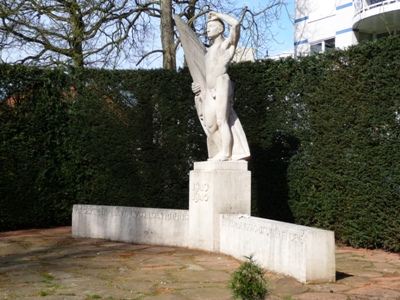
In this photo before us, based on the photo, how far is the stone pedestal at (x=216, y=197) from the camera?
8.17 metres

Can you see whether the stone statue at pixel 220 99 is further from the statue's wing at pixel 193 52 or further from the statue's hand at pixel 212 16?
the statue's wing at pixel 193 52

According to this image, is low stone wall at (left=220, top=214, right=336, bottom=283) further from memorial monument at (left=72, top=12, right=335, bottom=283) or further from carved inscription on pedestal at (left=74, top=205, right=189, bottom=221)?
carved inscription on pedestal at (left=74, top=205, right=189, bottom=221)

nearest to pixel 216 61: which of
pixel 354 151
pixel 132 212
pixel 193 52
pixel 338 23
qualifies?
pixel 193 52

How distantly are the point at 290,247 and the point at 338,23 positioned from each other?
47.7 feet

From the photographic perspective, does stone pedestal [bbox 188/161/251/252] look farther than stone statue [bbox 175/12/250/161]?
No

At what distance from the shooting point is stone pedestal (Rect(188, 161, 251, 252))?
8.17 metres

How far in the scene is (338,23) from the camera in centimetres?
Answer: 1931

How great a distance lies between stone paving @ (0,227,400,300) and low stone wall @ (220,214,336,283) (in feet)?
0.40

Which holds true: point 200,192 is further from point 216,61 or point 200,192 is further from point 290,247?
point 290,247

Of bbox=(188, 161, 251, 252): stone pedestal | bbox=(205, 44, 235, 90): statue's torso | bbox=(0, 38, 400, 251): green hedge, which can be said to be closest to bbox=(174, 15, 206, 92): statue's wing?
bbox=(205, 44, 235, 90): statue's torso

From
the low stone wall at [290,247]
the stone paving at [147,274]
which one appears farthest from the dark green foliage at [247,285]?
the low stone wall at [290,247]

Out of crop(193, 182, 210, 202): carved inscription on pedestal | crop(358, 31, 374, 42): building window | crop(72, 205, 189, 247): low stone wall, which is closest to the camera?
crop(193, 182, 210, 202): carved inscription on pedestal

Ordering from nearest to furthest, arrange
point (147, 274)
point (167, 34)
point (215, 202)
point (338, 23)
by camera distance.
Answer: point (147, 274) → point (215, 202) → point (167, 34) → point (338, 23)

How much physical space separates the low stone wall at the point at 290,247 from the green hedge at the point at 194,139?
8.50ft
